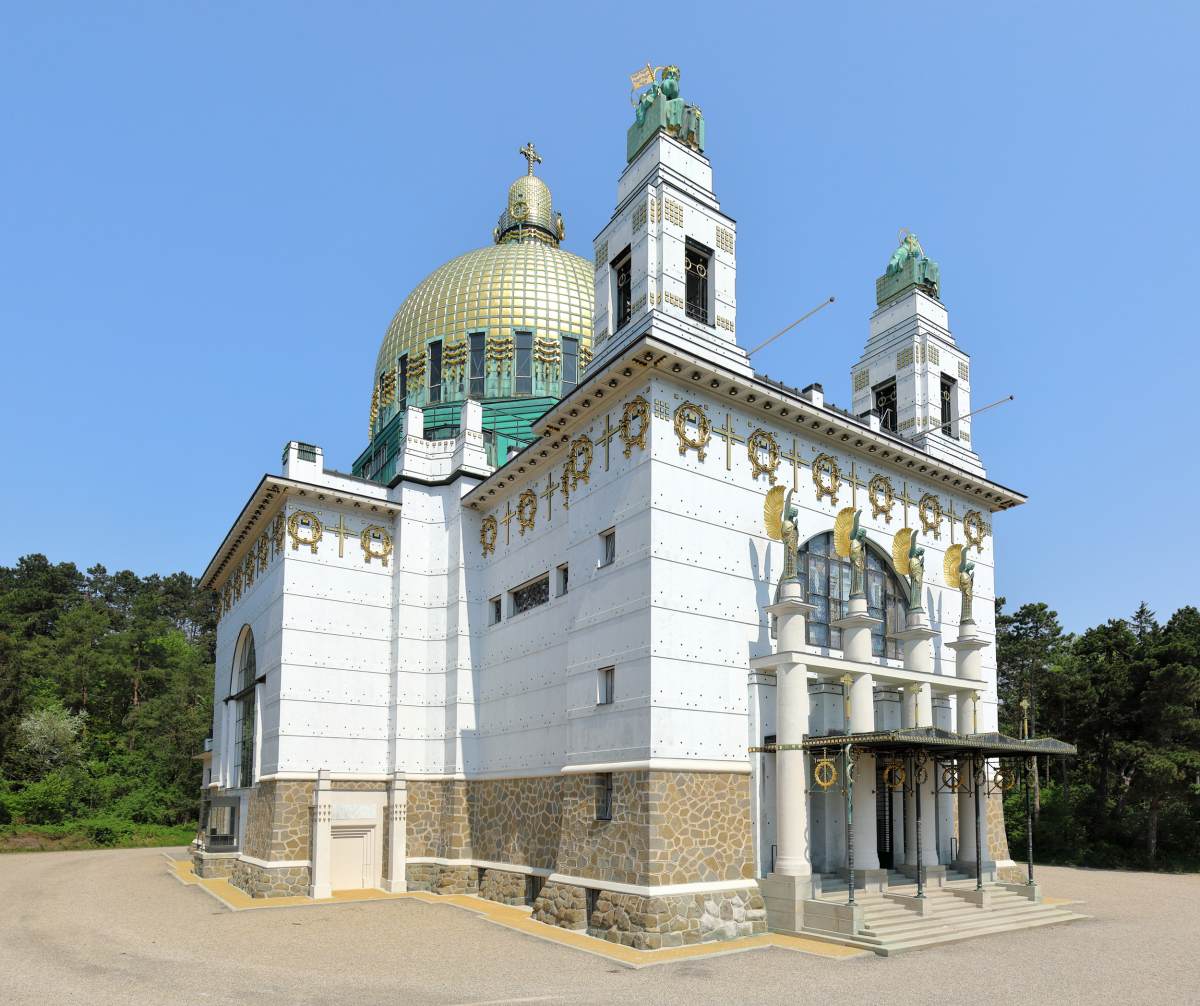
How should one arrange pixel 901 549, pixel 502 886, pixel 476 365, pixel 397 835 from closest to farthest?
pixel 502 886 → pixel 901 549 → pixel 397 835 → pixel 476 365

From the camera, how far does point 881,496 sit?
82.6 ft

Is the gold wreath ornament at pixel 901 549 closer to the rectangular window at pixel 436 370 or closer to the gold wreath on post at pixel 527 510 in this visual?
the gold wreath on post at pixel 527 510

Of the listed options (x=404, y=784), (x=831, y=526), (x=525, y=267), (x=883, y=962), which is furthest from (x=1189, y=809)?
(x=525, y=267)

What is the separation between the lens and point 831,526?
77.1 ft

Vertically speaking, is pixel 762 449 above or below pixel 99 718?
above

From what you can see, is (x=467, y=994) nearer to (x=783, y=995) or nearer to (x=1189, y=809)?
(x=783, y=995)

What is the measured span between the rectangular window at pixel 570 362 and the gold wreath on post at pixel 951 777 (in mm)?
18308

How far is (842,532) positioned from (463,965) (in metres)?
12.8

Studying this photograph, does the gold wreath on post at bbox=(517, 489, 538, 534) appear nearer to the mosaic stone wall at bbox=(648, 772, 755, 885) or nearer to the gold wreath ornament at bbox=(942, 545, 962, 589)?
the mosaic stone wall at bbox=(648, 772, 755, 885)

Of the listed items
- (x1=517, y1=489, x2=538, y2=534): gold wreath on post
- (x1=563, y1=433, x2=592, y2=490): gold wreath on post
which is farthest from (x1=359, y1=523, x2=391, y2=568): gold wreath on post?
(x1=563, y1=433, x2=592, y2=490): gold wreath on post

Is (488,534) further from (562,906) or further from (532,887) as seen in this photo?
(562,906)

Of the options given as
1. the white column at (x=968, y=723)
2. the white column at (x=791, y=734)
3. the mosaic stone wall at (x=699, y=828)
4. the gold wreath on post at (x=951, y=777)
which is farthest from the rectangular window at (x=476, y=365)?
the gold wreath on post at (x=951, y=777)

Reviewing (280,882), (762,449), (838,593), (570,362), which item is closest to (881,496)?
(838,593)

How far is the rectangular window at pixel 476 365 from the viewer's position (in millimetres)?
34719
